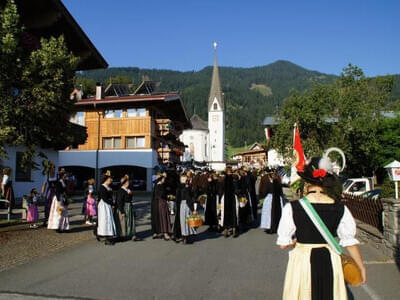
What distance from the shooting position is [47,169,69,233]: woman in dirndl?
1105cm

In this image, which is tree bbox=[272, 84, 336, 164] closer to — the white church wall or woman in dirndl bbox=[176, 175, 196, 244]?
woman in dirndl bbox=[176, 175, 196, 244]

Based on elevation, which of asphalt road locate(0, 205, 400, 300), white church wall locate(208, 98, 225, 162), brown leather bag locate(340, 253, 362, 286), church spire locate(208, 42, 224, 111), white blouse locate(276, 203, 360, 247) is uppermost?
church spire locate(208, 42, 224, 111)

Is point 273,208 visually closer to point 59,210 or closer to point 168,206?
point 168,206

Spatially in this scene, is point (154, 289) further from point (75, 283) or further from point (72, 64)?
point (72, 64)

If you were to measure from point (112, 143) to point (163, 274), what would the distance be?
3036cm

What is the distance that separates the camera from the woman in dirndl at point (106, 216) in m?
9.46

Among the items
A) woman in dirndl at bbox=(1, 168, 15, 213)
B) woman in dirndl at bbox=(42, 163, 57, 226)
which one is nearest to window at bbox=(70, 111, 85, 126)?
woman in dirndl at bbox=(1, 168, 15, 213)

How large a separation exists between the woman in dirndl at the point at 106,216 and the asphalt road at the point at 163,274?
329 millimetres

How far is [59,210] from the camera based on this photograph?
36.4 ft

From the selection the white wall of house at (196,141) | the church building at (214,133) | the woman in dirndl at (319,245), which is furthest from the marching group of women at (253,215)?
the church building at (214,133)

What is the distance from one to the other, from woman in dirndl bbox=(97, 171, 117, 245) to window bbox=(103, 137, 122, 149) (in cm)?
2654

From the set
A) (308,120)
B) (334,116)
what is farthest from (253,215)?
(334,116)

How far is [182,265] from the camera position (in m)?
7.40

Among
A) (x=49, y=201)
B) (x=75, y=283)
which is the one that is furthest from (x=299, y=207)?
(x=49, y=201)
